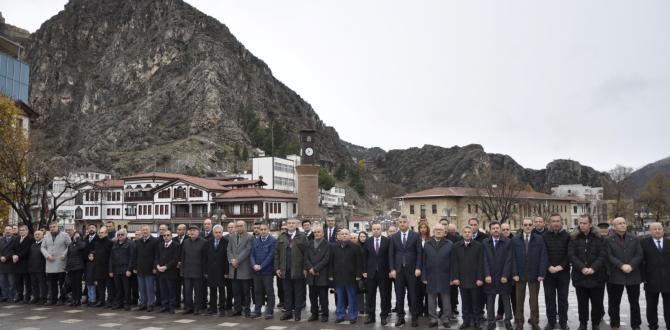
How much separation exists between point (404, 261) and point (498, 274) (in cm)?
184

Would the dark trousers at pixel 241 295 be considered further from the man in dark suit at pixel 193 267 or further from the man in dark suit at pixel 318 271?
the man in dark suit at pixel 318 271

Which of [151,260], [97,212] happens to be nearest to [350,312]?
[151,260]

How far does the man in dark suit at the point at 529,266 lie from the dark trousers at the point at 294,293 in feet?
14.4

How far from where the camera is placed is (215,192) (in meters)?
63.4

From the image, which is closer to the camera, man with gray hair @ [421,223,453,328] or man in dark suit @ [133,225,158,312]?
man with gray hair @ [421,223,453,328]

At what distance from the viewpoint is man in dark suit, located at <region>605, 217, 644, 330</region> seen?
927 cm

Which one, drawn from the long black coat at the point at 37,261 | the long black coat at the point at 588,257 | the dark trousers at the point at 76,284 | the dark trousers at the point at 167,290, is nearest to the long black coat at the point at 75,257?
the dark trousers at the point at 76,284

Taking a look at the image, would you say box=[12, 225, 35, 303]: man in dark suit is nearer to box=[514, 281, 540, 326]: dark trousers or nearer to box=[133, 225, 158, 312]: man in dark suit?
box=[133, 225, 158, 312]: man in dark suit

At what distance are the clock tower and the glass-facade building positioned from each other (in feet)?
84.8

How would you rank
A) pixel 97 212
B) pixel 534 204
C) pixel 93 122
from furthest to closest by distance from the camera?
1. pixel 93 122
2. pixel 97 212
3. pixel 534 204

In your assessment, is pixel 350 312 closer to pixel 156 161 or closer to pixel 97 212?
pixel 97 212

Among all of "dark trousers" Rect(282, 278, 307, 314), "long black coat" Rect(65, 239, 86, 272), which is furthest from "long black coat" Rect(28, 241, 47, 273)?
"dark trousers" Rect(282, 278, 307, 314)

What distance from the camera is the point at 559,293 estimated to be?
9883mm

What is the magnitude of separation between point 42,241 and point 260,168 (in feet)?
237
